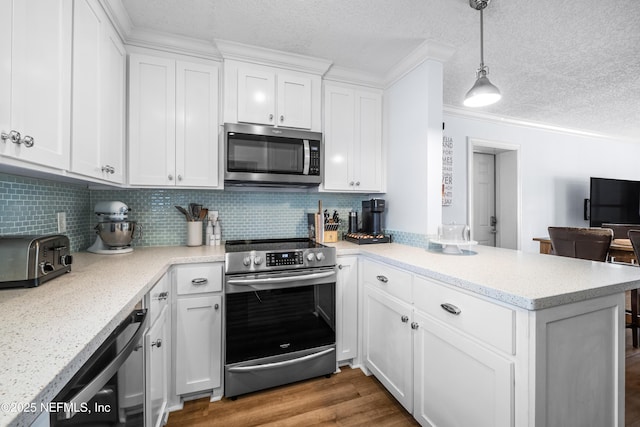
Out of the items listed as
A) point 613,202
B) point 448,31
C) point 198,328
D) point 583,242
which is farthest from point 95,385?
point 613,202

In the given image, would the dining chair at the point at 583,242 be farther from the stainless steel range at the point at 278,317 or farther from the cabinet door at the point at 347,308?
the stainless steel range at the point at 278,317

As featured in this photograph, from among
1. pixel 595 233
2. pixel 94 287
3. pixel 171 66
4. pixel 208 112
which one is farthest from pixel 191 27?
pixel 595 233

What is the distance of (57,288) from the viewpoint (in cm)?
101

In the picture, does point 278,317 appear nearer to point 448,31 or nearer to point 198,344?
point 198,344

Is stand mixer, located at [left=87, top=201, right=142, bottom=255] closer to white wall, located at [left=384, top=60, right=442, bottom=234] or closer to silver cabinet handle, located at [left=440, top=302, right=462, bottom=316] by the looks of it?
silver cabinet handle, located at [left=440, top=302, right=462, bottom=316]

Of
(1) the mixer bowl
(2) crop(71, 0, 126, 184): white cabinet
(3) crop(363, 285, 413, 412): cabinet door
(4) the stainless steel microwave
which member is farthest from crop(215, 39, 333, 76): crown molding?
(3) crop(363, 285, 413, 412): cabinet door

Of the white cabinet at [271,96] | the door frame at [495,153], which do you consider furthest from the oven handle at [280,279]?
the door frame at [495,153]

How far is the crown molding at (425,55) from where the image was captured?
6.54 ft

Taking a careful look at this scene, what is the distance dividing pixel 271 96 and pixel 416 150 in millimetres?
1242

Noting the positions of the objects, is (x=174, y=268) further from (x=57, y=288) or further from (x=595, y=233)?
(x=595, y=233)

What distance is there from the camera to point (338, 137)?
2418 millimetres

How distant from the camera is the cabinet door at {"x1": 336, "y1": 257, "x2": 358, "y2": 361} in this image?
79.3 inches

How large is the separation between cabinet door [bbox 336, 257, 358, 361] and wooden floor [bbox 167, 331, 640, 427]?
8.4 inches

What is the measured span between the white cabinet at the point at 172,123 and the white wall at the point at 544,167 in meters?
2.73
